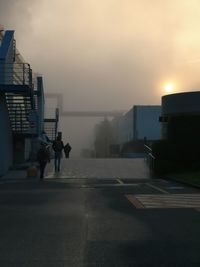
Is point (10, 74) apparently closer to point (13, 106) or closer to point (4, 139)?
point (13, 106)

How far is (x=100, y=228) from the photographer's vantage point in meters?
11.1

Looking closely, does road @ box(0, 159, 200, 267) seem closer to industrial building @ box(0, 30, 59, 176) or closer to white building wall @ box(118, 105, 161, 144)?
industrial building @ box(0, 30, 59, 176)

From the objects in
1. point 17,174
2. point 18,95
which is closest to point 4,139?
point 17,174

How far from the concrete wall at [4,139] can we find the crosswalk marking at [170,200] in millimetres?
14453

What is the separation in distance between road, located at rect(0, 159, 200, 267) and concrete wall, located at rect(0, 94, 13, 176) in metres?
11.3

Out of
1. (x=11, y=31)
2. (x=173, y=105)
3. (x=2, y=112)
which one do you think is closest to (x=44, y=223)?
(x=2, y=112)

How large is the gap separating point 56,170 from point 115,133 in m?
128

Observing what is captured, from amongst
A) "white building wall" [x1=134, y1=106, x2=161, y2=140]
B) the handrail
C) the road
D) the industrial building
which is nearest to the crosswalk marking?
the road

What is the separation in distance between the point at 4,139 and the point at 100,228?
21.1 meters

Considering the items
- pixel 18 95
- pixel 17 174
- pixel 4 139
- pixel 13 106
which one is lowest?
pixel 17 174

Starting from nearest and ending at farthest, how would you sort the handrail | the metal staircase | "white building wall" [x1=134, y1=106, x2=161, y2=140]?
the metal staircase, the handrail, "white building wall" [x1=134, y1=106, x2=161, y2=140]

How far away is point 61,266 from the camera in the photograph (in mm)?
7797

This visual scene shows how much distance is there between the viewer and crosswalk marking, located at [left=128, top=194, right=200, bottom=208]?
14.9m

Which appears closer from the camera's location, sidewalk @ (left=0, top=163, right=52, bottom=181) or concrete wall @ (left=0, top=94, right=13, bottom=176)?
sidewalk @ (left=0, top=163, right=52, bottom=181)
